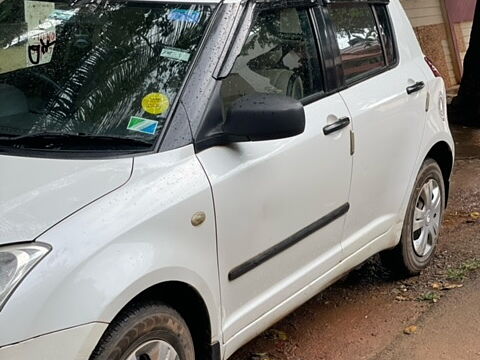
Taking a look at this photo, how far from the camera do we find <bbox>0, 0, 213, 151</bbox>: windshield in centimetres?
295

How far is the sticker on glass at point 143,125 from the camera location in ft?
9.55

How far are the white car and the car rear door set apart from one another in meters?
0.01

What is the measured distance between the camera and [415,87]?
4.36m

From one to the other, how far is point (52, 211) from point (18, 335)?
0.42 metres

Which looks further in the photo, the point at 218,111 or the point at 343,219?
the point at 343,219

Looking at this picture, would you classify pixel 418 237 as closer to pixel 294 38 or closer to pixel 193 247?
pixel 294 38

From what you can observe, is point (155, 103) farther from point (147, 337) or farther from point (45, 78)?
point (147, 337)

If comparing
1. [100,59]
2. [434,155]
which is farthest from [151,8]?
[434,155]

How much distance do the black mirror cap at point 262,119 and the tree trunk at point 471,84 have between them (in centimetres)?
690

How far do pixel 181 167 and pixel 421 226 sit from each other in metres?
2.36

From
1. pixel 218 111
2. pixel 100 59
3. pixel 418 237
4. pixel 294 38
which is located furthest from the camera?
pixel 418 237

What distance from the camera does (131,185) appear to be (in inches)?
105

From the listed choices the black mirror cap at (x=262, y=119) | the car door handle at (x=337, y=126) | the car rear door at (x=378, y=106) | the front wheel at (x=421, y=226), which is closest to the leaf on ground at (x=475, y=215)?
the front wheel at (x=421, y=226)

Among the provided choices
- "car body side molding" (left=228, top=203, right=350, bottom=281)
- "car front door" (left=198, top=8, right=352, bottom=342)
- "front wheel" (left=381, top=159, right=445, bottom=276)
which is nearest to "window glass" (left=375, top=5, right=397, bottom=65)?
"front wheel" (left=381, top=159, right=445, bottom=276)
